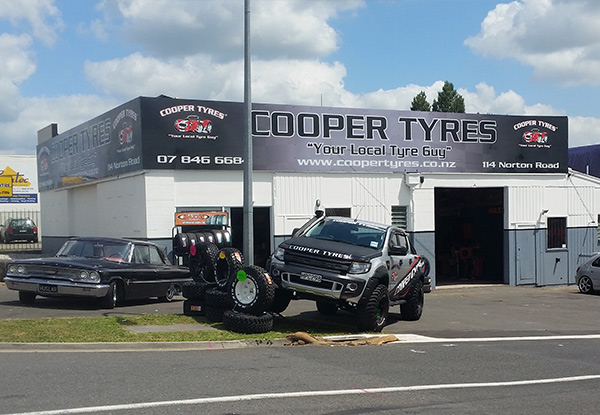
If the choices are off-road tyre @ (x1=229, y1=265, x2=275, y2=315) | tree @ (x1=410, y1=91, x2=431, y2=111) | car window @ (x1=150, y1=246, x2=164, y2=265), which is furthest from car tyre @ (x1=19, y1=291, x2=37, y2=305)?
tree @ (x1=410, y1=91, x2=431, y2=111)

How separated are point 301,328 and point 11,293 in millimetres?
8800

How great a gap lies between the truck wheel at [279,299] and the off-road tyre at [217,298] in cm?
82

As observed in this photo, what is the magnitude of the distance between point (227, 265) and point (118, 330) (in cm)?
258

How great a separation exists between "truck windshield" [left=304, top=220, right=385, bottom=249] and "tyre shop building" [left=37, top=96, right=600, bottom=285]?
8.16m

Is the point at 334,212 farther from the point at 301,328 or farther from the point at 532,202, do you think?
the point at 301,328

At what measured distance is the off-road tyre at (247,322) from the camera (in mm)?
12492

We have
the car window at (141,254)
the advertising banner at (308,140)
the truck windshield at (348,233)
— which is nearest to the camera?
the truck windshield at (348,233)

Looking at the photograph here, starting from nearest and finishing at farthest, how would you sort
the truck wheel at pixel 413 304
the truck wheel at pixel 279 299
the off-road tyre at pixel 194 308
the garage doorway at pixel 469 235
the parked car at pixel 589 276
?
1. the truck wheel at pixel 279 299
2. the off-road tyre at pixel 194 308
3. the truck wheel at pixel 413 304
4. the parked car at pixel 589 276
5. the garage doorway at pixel 469 235

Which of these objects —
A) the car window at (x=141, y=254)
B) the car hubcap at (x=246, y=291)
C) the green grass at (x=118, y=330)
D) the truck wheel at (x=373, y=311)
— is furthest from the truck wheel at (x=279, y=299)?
the car window at (x=141, y=254)

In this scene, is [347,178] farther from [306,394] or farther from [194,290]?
[306,394]

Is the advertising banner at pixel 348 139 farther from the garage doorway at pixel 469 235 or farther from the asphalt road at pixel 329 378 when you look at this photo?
the asphalt road at pixel 329 378

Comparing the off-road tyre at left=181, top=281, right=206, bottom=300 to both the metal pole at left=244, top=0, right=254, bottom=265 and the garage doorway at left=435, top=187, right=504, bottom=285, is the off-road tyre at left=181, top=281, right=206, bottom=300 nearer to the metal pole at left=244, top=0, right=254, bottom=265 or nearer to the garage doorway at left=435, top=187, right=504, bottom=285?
the metal pole at left=244, top=0, right=254, bottom=265

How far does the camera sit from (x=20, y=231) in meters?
43.3

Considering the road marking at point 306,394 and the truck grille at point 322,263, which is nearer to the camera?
the road marking at point 306,394
